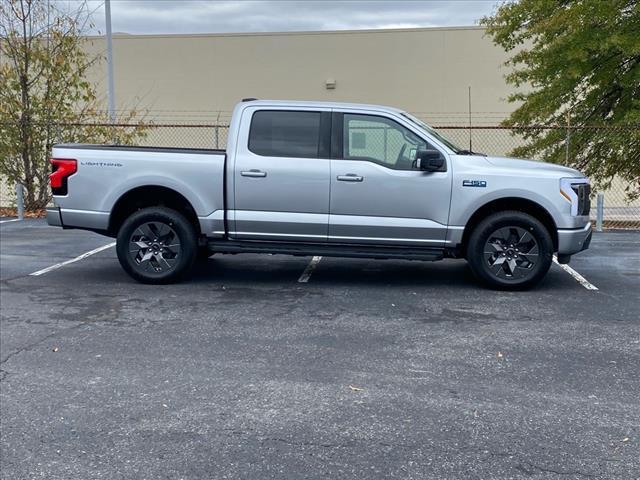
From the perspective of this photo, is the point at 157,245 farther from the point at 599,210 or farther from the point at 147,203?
the point at 599,210

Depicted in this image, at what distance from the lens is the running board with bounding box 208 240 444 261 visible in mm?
7566

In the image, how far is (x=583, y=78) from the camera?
48.0 ft

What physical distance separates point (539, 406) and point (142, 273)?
4913mm

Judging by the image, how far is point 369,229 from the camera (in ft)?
24.8

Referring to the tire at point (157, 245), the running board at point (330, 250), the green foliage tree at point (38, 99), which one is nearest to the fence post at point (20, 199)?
the green foliage tree at point (38, 99)

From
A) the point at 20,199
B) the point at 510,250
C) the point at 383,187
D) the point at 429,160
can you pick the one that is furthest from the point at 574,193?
the point at 20,199

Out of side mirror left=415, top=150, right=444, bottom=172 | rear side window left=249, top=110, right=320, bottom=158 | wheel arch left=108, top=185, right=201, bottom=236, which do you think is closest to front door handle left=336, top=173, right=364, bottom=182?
rear side window left=249, top=110, right=320, bottom=158

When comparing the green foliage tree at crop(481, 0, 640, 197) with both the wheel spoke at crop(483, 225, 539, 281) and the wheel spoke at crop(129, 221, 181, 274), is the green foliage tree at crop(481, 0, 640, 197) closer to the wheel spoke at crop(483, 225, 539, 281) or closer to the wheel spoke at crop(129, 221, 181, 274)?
the wheel spoke at crop(483, 225, 539, 281)

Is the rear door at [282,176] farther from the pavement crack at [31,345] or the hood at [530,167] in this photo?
the pavement crack at [31,345]

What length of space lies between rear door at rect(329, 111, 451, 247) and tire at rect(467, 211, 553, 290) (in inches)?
17.3

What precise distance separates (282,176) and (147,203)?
1711mm

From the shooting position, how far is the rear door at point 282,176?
24.7ft

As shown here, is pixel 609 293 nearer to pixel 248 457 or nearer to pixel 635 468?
pixel 635 468

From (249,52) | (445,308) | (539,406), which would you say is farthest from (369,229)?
(249,52)
